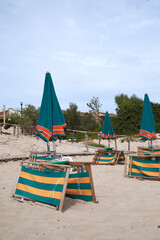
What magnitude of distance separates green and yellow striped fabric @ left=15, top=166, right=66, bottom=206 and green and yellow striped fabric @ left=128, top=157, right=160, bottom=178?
3266mm

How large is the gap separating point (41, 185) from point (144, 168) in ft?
11.0

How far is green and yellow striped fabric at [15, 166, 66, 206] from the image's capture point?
11.6 ft

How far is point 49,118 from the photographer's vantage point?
5.46 meters

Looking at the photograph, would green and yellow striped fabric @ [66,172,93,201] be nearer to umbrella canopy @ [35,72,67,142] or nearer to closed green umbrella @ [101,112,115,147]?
umbrella canopy @ [35,72,67,142]

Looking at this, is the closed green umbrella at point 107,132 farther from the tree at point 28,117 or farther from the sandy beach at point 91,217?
the tree at point 28,117

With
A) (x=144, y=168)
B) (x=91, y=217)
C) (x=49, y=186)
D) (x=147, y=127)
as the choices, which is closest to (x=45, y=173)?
(x=49, y=186)

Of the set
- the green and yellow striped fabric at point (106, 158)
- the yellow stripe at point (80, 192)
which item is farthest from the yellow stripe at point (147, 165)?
the green and yellow striped fabric at point (106, 158)

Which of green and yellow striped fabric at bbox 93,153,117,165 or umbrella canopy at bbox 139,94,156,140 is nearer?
umbrella canopy at bbox 139,94,156,140

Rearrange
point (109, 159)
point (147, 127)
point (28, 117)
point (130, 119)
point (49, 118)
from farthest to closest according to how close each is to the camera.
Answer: point (28, 117) < point (130, 119) < point (109, 159) < point (147, 127) < point (49, 118)

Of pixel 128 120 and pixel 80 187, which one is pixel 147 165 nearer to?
pixel 80 187

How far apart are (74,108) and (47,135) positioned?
22804 millimetres

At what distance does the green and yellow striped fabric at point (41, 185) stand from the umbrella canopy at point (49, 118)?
142 centimetres

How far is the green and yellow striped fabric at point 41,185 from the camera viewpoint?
3.54 metres

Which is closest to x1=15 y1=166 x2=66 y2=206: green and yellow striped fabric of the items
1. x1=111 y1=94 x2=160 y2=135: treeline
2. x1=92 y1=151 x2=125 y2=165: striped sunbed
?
x1=92 y1=151 x2=125 y2=165: striped sunbed
